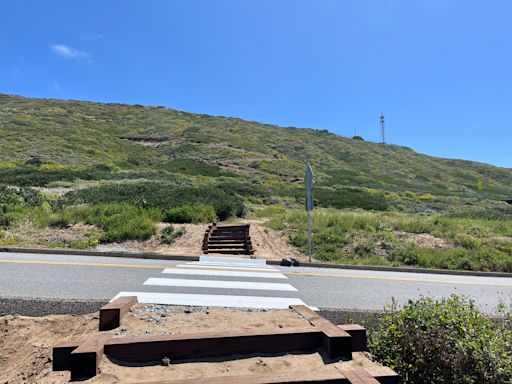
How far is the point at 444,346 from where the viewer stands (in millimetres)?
3152

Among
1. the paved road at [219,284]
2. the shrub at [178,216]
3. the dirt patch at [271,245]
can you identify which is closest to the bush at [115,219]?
the shrub at [178,216]

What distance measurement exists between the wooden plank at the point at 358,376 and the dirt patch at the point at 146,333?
1.04 ft

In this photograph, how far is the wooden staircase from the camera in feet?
40.2

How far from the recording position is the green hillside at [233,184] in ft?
44.5

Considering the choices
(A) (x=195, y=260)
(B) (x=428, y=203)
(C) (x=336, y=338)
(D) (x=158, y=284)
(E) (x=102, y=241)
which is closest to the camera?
(C) (x=336, y=338)

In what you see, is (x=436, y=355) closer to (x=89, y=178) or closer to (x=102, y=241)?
(x=102, y=241)

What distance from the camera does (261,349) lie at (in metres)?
3.42

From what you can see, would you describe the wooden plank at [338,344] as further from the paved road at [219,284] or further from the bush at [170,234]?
the bush at [170,234]

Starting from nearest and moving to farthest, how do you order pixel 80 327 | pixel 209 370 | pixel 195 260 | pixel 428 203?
pixel 209 370
pixel 80 327
pixel 195 260
pixel 428 203

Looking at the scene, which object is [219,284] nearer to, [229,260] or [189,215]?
[229,260]

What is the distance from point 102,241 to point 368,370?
1131 centimetres

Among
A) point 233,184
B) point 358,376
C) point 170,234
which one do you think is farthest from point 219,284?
point 233,184

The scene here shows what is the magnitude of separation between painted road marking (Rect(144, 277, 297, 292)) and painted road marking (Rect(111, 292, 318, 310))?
2.51ft

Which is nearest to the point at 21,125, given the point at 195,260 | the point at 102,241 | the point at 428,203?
the point at 102,241
